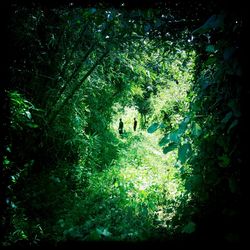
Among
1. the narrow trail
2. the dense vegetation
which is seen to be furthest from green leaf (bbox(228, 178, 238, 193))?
the narrow trail

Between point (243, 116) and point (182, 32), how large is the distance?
1.44m

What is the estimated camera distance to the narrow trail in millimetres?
2801

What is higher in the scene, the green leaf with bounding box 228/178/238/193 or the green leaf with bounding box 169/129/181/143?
the green leaf with bounding box 169/129/181/143

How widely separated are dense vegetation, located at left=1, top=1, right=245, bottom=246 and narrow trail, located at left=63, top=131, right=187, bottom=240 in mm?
Result: 20

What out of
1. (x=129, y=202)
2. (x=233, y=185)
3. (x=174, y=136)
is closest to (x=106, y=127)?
(x=129, y=202)

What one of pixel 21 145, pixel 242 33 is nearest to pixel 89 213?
pixel 21 145

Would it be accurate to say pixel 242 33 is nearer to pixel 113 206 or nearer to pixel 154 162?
pixel 113 206

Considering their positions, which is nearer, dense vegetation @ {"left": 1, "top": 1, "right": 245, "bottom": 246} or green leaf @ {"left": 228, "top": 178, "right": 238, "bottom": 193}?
green leaf @ {"left": 228, "top": 178, "right": 238, "bottom": 193}

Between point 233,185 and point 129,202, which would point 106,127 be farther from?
→ point 233,185

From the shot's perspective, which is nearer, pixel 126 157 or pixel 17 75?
pixel 17 75

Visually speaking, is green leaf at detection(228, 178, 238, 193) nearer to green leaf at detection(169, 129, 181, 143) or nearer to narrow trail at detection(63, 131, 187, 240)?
green leaf at detection(169, 129, 181, 143)

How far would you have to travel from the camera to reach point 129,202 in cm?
354

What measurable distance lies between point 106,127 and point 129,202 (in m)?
2.76

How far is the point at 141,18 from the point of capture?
2.03 metres
